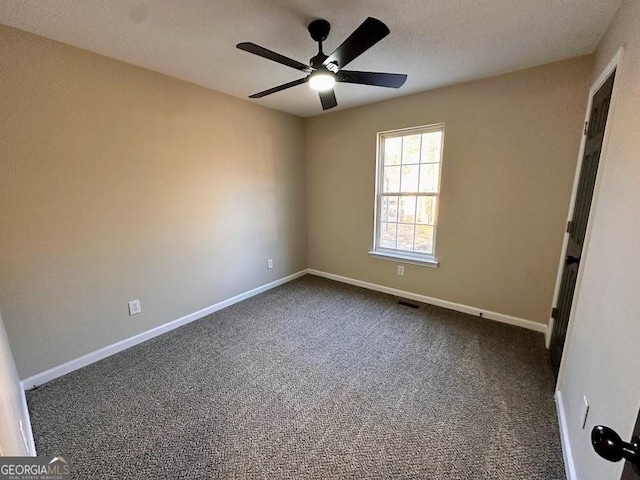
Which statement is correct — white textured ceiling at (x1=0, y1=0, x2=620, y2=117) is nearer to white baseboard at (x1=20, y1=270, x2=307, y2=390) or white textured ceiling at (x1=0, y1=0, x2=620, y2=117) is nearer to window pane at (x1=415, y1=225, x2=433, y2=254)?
window pane at (x1=415, y1=225, x2=433, y2=254)

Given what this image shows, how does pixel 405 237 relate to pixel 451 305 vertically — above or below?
above

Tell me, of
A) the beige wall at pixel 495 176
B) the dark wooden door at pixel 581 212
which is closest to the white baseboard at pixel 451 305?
the beige wall at pixel 495 176

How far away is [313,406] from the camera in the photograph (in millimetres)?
1781

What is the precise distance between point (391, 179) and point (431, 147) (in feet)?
1.91

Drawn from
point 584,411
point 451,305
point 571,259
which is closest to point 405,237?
point 451,305

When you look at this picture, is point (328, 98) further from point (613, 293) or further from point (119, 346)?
point (119, 346)

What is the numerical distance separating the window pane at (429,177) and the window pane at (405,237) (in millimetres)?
487

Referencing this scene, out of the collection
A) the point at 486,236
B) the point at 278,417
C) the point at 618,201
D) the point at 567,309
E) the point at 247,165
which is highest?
the point at 247,165

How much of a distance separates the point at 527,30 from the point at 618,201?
1334 millimetres

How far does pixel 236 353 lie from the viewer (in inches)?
92.6

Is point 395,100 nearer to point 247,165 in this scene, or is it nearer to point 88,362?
point 247,165

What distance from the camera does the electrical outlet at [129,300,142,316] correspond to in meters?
2.46

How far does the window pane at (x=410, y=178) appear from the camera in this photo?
3.23 m

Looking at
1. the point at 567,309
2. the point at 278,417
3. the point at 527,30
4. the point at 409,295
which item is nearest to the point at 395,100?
the point at 527,30
